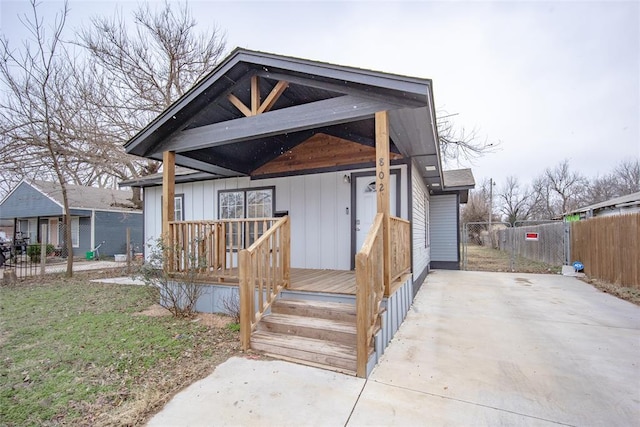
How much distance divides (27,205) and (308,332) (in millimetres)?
21905

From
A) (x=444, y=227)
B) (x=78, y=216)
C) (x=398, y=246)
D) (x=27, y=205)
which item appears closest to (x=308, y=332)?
(x=398, y=246)

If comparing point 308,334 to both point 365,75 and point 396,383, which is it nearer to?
point 396,383

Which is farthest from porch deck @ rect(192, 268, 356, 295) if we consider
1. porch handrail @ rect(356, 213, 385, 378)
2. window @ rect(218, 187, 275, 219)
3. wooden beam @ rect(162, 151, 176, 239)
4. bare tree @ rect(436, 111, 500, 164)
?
bare tree @ rect(436, 111, 500, 164)

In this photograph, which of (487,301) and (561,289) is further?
(561,289)

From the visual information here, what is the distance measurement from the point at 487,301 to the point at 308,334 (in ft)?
13.6

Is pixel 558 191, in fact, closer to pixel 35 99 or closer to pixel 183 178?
pixel 183 178

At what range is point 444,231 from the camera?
10.3 meters

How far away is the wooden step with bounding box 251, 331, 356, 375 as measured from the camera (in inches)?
117

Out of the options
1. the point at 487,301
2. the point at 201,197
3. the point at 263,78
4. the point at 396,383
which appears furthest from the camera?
the point at 201,197

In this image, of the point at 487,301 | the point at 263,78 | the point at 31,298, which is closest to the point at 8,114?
the point at 31,298

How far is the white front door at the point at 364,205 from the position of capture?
5844 millimetres

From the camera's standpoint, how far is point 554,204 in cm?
3250

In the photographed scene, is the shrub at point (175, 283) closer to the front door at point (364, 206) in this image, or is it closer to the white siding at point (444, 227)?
the front door at point (364, 206)

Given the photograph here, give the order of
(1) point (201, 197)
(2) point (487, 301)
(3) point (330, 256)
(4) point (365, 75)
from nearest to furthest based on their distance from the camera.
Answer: (4) point (365, 75)
(2) point (487, 301)
(3) point (330, 256)
(1) point (201, 197)
